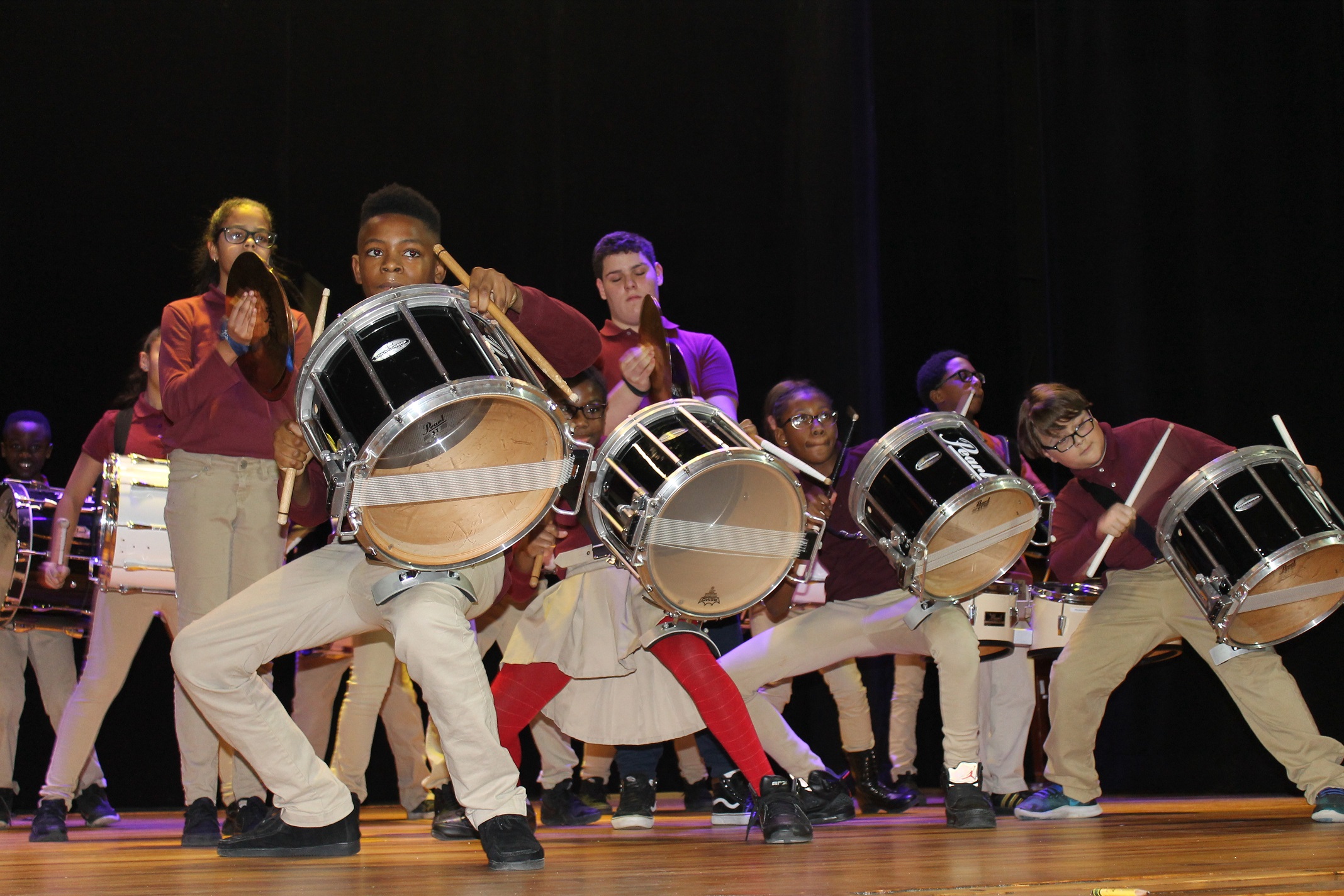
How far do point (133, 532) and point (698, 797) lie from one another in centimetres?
229

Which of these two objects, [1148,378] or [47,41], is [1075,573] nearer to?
[1148,378]

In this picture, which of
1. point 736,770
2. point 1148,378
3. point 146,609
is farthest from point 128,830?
point 1148,378

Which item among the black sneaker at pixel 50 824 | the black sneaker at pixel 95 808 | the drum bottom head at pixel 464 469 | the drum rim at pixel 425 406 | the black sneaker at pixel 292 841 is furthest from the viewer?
the black sneaker at pixel 95 808

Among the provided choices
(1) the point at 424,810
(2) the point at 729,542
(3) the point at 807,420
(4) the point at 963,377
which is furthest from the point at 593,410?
(1) the point at 424,810

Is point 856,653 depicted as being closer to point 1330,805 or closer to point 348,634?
point 1330,805

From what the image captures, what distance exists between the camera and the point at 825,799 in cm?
355

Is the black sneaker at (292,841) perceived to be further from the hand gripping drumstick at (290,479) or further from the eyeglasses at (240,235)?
the eyeglasses at (240,235)

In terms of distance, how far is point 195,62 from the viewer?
514 cm

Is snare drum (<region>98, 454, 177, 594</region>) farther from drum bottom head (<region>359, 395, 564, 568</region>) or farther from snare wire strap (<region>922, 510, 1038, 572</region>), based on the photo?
snare wire strap (<region>922, 510, 1038, 572</region>)

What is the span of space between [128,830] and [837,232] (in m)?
3.84

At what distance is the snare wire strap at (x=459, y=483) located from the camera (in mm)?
2250

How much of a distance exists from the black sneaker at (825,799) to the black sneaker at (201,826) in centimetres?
161

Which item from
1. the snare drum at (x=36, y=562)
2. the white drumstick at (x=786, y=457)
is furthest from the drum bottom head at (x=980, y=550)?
the snare drum at (x=36, y=562)

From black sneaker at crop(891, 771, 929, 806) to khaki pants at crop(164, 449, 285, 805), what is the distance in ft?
A: 7.59
